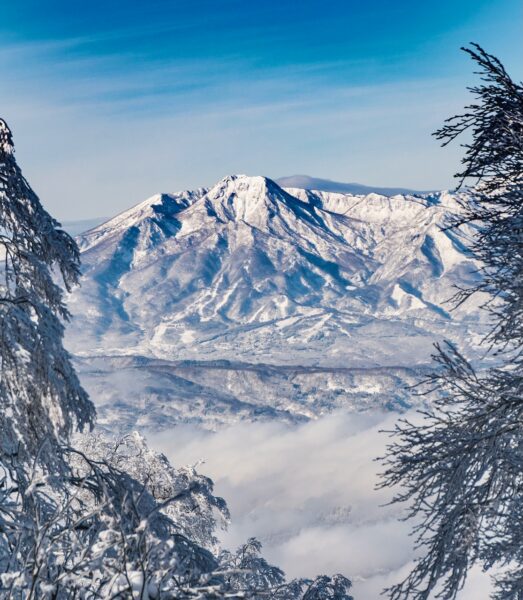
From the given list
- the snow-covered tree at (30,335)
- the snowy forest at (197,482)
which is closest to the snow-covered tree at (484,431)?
the snowy forest at (197,482)

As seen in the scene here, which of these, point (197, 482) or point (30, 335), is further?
point (30, 335)

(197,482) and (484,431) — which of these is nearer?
(197,482)

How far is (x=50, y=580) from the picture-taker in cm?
480

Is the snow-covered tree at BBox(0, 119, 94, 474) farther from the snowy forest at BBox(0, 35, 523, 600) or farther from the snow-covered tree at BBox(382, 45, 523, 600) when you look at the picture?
the snow-covered tree at BBox(382, 45, 523, 600)

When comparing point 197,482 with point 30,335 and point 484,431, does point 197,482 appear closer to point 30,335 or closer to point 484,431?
point 30,335

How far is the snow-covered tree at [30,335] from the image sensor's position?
7.63 m

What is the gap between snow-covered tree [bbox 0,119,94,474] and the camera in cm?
763

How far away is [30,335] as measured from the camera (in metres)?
7.66

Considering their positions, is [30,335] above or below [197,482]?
above

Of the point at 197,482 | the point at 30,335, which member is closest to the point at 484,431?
the point at 197,482

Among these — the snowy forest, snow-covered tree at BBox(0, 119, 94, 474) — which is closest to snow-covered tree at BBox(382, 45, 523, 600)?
the snowy forest

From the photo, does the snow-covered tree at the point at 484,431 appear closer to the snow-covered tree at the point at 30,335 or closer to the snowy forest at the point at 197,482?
the snowy forest at the point at 197,482

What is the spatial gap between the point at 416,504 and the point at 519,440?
1476 millimetres

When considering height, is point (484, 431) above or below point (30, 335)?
below
